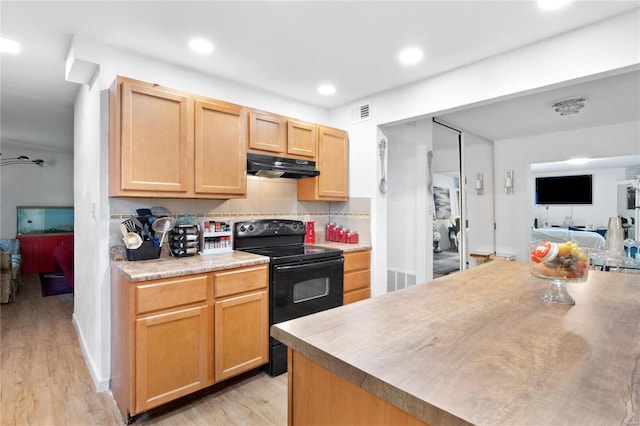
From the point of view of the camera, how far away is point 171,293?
6.31 feet

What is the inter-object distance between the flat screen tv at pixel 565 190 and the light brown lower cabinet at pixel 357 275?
552 centimetres

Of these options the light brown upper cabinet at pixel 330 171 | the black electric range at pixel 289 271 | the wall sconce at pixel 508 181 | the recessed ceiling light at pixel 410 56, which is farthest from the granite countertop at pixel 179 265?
the wall sconce at pixel 508 181

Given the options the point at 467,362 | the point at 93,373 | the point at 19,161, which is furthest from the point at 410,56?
the point at 19,161

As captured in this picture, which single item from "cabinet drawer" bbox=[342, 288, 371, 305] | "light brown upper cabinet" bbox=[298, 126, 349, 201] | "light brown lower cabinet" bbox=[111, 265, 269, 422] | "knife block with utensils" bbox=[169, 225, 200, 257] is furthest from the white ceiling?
"cabinet drawer" bbox=[342, 288, 371, 305]

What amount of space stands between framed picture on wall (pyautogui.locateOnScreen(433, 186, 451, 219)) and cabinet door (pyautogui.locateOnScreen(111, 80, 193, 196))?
2935 millimetres

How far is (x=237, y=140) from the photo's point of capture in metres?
2.57

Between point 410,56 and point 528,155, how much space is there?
3.69 metres

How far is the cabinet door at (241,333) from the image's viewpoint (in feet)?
7.03

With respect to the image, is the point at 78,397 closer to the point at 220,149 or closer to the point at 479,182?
the point at 220,149

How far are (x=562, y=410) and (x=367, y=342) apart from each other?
0.43 metres

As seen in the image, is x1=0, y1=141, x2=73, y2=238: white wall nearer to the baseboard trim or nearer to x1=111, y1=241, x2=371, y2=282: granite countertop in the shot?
the baseboard trim

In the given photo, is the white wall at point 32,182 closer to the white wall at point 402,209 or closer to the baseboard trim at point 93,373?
the baseboard trim at point 93,373

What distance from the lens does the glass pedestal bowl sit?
1170 millimetres

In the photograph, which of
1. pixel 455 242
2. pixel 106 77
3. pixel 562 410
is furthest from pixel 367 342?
pixel 455 242
